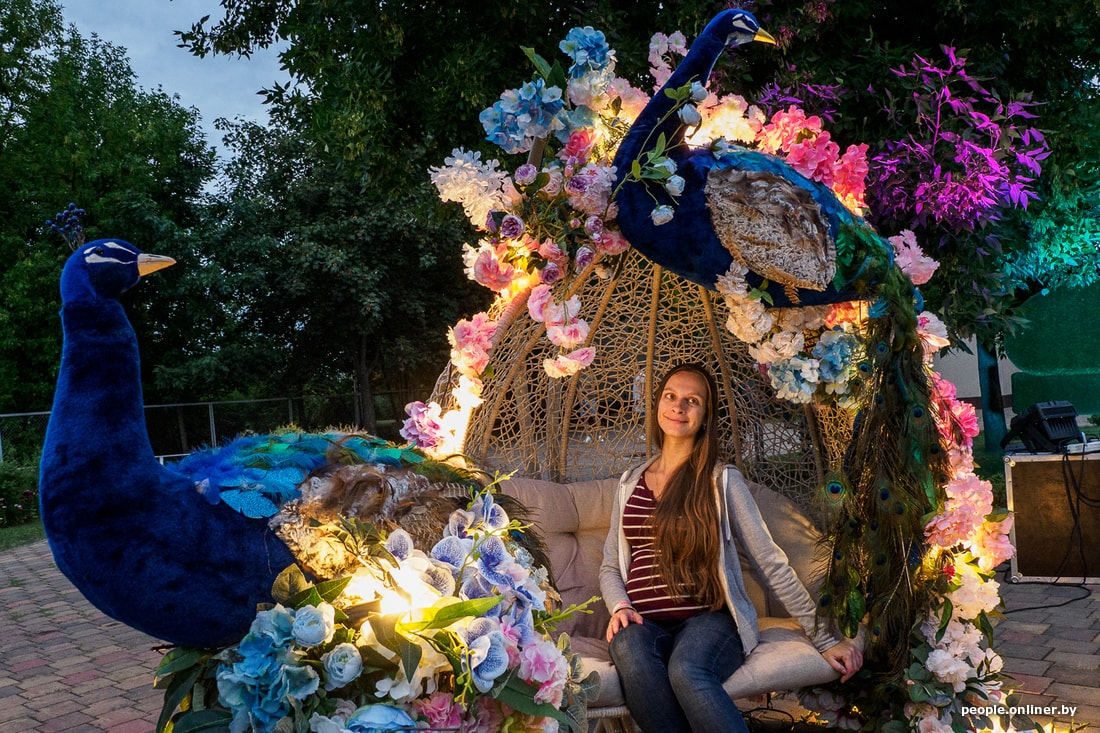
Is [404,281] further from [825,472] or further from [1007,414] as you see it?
[825,472]

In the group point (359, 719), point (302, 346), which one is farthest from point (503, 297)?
point (302, 346)

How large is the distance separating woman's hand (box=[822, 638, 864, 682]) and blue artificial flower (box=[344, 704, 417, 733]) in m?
1.69

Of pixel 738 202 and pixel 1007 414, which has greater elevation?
pixel 738 202

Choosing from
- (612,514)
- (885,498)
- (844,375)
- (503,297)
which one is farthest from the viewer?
(612,514)

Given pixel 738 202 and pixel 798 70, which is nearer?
pixel 738 202

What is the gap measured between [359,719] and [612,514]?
176 centimetres

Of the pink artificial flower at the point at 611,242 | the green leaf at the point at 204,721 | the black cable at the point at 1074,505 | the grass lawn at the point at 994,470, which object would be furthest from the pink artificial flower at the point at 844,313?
the grass lawn at the point at 994,470

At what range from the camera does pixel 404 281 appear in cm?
1462

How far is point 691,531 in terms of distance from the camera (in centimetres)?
293

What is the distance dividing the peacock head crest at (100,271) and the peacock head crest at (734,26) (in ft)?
5.58

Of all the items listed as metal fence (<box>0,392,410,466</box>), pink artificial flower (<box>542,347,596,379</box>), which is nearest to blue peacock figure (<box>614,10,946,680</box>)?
pink artificial flower (<box>542,347,596,379</box>)

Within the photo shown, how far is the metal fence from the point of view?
36.4 ft

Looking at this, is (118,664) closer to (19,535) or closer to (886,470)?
(886,470)

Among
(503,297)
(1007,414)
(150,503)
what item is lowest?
(1007,414)
